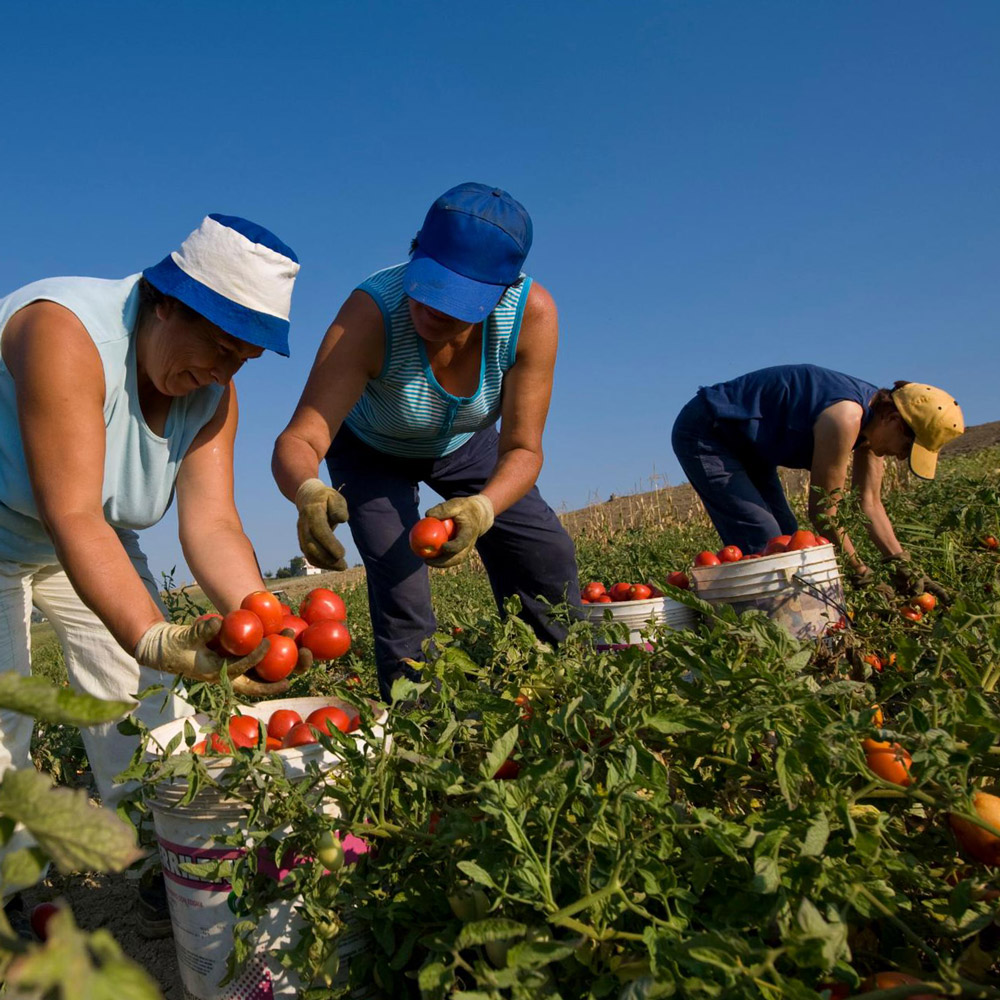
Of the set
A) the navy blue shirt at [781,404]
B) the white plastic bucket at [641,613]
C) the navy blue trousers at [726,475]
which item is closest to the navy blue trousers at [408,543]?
the white plastic bucket at [641,613]

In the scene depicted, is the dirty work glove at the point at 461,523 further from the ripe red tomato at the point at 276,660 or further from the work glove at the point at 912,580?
the work glove at the point at 912,580

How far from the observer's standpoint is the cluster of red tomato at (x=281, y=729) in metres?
1.54

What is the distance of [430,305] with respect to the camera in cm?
246

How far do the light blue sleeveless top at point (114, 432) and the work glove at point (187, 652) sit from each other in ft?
1.99

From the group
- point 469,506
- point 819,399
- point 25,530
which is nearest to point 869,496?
point 819,399

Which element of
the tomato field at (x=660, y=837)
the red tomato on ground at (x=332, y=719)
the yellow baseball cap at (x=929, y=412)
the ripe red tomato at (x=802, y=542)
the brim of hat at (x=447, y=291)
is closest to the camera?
the tomato field at (x=660, y=837)

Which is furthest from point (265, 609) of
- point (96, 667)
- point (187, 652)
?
point (96, 667)

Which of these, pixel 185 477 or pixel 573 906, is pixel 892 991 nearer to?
pixel 573 906

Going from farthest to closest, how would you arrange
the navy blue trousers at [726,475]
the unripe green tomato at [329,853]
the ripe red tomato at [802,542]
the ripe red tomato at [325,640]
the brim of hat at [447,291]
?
the navy blue trousers at [726,475]
the ripe red tomato at [802,542]
the brim of hat at [447,291]
the ripe red tomato at [325,640]
the unripe green tomato at [329,853]

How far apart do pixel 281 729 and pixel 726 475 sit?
2.93m

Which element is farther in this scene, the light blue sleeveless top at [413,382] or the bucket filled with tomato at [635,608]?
the bucket filled with tomato at [635,608]

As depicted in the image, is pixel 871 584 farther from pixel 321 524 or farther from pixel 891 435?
pixel 891 435

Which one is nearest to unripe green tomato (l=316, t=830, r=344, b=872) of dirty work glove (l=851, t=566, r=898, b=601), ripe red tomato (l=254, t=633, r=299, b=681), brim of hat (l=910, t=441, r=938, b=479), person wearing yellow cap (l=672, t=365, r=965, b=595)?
ripe red tomato (l=254, t=633, r=299, b=681)

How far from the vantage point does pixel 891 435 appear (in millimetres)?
3994
